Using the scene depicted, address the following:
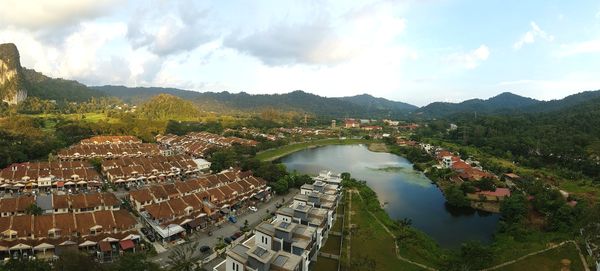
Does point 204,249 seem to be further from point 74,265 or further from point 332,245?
point 332,245

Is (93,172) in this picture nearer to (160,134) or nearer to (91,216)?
(91,216)

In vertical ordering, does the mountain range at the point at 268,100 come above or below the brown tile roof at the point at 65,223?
above

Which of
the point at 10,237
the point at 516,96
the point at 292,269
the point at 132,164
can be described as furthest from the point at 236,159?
the point at 516,96

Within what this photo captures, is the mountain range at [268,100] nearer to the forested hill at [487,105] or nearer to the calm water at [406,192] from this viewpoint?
the forested hill at [487,105]

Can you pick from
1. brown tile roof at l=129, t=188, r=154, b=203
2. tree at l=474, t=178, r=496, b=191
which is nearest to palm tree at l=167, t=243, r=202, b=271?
brown tile roof at l=129, t=188, r=154, b=203

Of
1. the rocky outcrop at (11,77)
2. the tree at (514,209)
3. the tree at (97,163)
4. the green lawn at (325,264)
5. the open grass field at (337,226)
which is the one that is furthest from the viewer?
the rocky outcrop at (11,77)

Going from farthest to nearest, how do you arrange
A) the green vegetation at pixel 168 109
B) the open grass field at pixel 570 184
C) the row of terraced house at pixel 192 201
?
the green vegetation at pixel 168 109 < the open grass field at pixel 570 184 < the row of terraced house at pixel 192 201

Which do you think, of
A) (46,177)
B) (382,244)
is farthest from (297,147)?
(382,244)

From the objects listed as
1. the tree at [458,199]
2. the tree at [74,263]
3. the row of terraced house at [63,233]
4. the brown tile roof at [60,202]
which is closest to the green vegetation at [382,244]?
the tree at [458,199]
